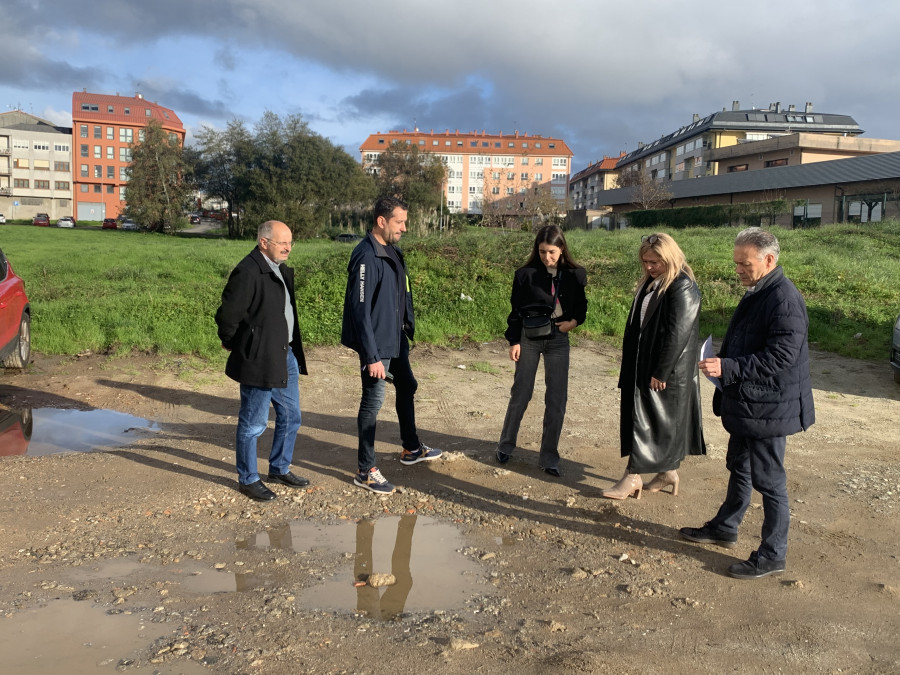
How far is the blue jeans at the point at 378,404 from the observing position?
5.04 m

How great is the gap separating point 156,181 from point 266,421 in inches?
2083

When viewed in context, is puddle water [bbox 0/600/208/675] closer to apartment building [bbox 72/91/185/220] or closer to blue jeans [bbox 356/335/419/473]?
blue jeans [bbox 356/335/419/473]

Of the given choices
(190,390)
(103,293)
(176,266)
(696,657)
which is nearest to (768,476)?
(696,657)

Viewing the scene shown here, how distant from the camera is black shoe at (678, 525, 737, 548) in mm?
4129

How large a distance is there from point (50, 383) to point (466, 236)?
9214 millimetres

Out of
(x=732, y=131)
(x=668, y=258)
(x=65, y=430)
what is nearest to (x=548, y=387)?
(x=668, y=258)

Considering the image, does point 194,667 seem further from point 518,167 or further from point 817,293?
point 518,167

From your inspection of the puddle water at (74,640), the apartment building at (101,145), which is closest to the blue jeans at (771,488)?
the puddle water at (74,640)

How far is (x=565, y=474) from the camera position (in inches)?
216

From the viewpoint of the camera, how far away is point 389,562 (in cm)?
389

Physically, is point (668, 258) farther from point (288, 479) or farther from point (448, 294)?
point (448, 294)

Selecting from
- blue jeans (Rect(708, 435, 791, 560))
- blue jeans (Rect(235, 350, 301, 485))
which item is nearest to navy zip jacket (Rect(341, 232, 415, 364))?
blue jeans (Rect(235, 350, 301, 485))

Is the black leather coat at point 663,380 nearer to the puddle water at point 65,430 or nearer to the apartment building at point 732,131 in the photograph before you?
the puddle water at point 65,430

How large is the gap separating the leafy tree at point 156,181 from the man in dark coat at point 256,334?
5147 centimetres
